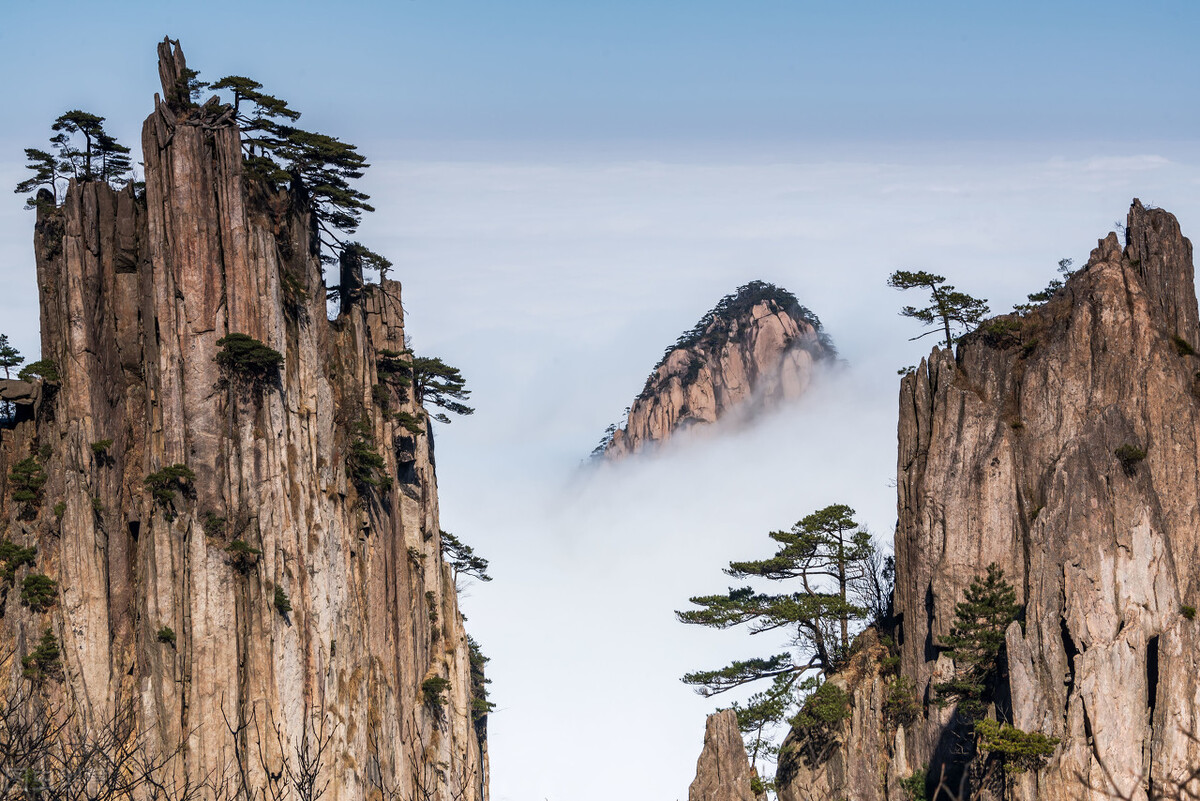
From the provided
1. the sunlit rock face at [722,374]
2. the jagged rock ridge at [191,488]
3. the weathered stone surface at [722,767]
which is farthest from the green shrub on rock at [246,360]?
the sunlit rock face at [722,374]

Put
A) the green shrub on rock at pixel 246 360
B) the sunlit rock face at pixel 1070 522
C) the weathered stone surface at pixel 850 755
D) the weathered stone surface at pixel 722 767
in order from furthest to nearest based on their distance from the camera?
the green shrub on rock at pixel 246 360 → the weathered stone surface at pixel 850 755 → the weathered stone surface at pixel 722 767 → the sunlit rock face at pixel 1070 522

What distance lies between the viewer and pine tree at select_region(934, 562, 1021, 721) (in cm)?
5559

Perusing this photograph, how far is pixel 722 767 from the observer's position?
5766cm

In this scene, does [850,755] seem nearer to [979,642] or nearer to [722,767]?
A: [722,767]

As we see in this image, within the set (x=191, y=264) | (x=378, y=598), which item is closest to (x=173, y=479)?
(x=191, y=264)

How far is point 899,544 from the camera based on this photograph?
64.6 metres

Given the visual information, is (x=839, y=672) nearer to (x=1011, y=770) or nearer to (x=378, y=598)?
(x=1011, y=770)

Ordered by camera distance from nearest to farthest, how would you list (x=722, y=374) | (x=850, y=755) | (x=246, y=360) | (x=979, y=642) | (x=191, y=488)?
(x=979, y=642)
(x=850, y=755)
(x=191, y=488)
(x=246, y=360)
(x=722, y=374)

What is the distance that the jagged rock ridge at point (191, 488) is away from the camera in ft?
197

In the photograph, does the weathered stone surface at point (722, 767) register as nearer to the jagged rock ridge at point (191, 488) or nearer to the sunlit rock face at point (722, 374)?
the jagged rock ridge at point (191, 488)

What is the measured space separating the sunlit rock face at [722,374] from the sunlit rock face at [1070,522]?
120 metres

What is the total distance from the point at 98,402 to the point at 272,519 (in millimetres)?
9271

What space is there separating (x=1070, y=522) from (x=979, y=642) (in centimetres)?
607

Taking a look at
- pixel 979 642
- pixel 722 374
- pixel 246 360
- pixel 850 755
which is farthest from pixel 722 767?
pixel 722 374
